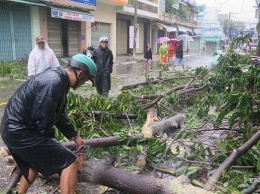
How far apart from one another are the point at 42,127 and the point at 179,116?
324cm

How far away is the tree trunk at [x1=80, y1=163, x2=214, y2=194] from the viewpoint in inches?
106

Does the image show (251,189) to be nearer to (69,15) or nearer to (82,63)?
(82,63)

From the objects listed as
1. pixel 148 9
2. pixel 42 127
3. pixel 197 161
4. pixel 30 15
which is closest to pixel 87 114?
pixel 197 161

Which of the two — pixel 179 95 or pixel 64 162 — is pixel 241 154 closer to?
pixel 64 162

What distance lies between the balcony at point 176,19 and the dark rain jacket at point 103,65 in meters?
27.9

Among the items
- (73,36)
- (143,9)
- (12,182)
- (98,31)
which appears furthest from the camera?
(143,9)

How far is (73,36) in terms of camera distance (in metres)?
19.9

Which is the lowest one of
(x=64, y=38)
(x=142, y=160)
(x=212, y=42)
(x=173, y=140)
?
(x=142, y=160)

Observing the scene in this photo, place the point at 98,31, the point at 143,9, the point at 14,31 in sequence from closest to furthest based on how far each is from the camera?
the point at 14,31 < the point at 98,31 < the point at 143,9

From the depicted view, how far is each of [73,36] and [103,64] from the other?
1348 centimetres

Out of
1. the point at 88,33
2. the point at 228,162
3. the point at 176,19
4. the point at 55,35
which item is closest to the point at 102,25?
the point at 88,33

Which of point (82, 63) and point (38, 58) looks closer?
point (82, 63)

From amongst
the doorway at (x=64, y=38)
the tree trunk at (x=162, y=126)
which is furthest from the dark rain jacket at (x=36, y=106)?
the doorway at (x=64, y=38)

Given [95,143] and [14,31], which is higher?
[14,31]
